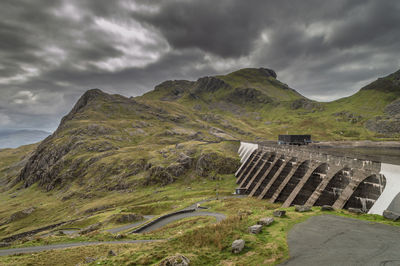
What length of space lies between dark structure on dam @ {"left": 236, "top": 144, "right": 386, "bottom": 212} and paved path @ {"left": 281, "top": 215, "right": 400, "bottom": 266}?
893 centimetres

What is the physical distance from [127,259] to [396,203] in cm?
2996

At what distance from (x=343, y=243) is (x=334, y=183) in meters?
20.5

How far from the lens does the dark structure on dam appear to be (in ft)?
88.9

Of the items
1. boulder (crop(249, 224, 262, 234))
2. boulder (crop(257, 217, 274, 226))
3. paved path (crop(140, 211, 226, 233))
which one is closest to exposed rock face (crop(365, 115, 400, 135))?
paved path (crop(140, 211, 226, 233))

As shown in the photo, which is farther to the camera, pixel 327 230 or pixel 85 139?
pixel 85 139

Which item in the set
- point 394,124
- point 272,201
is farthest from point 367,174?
point 394,124

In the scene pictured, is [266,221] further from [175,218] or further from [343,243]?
[175,218]

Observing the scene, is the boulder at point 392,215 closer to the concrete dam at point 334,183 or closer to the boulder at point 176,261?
the concrete dam at point 334,183

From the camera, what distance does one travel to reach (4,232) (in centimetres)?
7925

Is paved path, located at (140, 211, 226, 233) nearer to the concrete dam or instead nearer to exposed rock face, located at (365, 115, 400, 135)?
the concrete dam

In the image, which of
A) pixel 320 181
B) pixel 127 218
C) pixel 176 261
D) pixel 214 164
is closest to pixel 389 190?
pixel 320 181

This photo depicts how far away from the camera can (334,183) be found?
33.1 meters

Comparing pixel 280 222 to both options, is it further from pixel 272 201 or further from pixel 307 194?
pixel 272 201

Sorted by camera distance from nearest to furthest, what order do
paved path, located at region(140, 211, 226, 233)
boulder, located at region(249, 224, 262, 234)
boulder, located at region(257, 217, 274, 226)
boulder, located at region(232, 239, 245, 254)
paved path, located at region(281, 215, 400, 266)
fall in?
paved path, located at region(281, 215, 400, 266), boulder, located at region(232, 239, 245, 254), boulder, located at region(249, 224, 262, 234), boulder, located at region(257, 217, 274, 226), paved path, located at region(140, 211, 226, 233)
